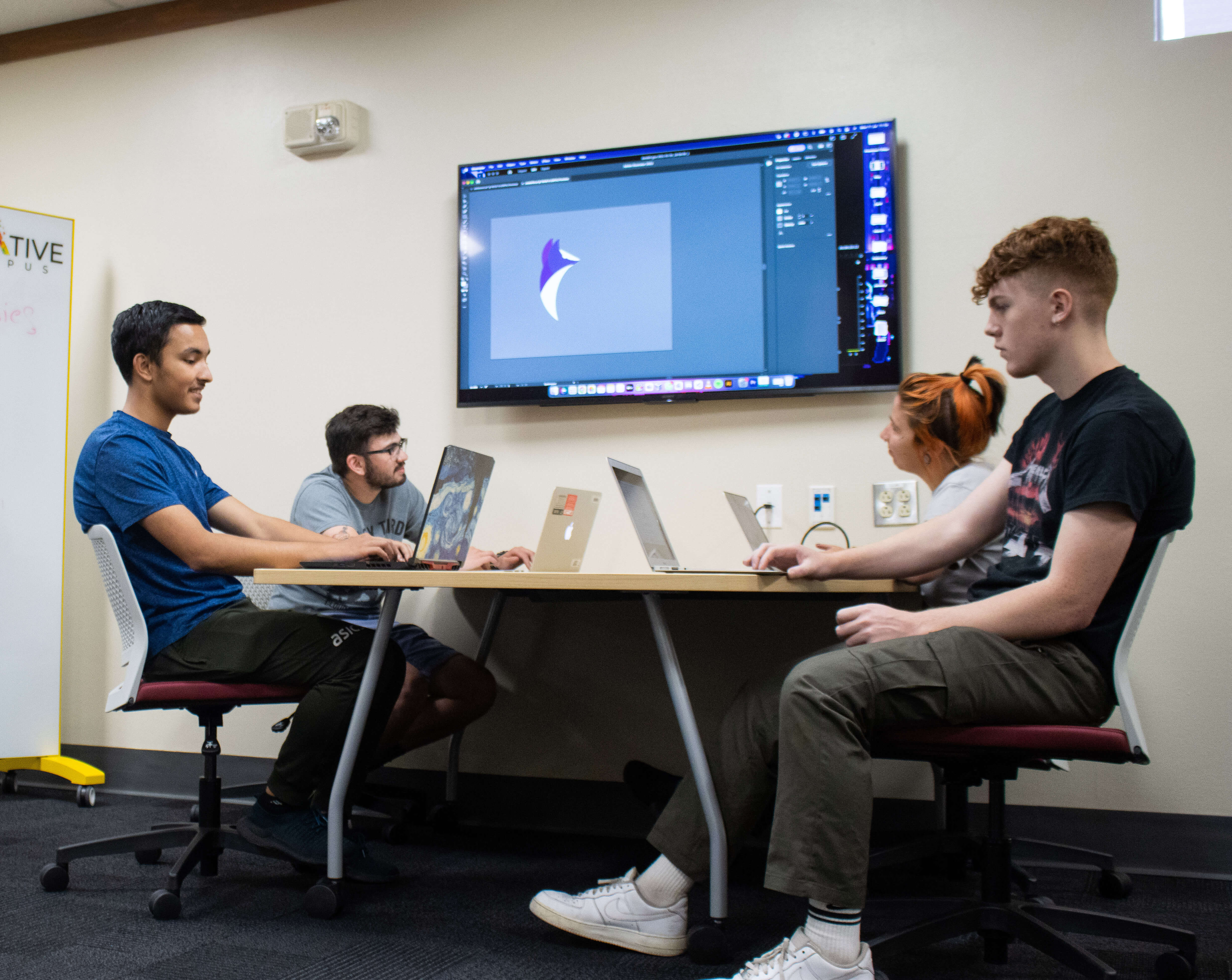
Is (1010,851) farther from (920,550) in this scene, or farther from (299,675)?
(299,675)

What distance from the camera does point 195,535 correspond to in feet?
6.38

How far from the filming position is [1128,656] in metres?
1.41

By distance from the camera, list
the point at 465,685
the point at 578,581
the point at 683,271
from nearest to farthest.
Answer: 1. the point at 578,581
2. the point at 465,685
3. the point at 683,271

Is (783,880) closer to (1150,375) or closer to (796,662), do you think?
(796,662)

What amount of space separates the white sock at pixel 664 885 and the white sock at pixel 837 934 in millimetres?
308

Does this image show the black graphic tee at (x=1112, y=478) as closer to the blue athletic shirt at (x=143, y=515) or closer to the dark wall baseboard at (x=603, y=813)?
the dark wall baseboard at (x=603, y=813)

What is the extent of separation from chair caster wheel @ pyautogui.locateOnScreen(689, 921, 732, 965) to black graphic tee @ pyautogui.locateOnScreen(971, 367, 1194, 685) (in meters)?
0.75

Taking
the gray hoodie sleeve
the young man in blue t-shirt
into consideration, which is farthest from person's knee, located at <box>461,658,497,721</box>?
the young man in blue t-shirt

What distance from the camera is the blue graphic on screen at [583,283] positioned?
2742 mm

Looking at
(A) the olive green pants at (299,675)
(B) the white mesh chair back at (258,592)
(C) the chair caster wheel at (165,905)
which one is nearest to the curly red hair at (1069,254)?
(A) the olive green pants at (299,675)

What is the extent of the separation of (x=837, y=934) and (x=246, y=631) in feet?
4.18

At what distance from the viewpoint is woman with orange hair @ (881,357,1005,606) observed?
2.03m

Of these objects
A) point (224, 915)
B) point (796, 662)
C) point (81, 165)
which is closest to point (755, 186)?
point (796, 662)

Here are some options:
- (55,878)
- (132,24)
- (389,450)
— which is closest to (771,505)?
(389,450)
